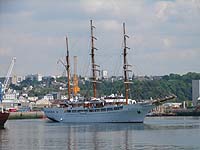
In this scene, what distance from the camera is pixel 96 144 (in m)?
58.2

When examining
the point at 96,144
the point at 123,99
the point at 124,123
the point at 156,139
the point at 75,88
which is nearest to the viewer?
the point at 96,144

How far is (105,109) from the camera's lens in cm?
11419

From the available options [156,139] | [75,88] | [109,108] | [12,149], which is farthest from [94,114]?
[12,149]

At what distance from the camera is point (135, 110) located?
11019cm

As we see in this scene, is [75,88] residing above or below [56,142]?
above

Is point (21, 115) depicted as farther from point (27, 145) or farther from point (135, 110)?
point (27, 145)

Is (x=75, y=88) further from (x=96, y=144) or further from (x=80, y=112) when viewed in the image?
(x=96, y=144)

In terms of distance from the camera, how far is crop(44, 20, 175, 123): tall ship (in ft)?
363

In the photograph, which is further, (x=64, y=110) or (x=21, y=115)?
(x=21, y=115)

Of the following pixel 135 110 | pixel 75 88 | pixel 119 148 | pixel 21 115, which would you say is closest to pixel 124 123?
pixel 135 110

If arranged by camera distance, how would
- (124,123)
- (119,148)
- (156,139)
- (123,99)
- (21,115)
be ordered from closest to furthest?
(119,148), (156,139), (124,123), (123,99), (21,115)

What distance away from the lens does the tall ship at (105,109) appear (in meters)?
111

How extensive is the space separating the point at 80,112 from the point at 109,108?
8.39 metres

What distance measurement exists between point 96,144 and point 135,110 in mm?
52369
